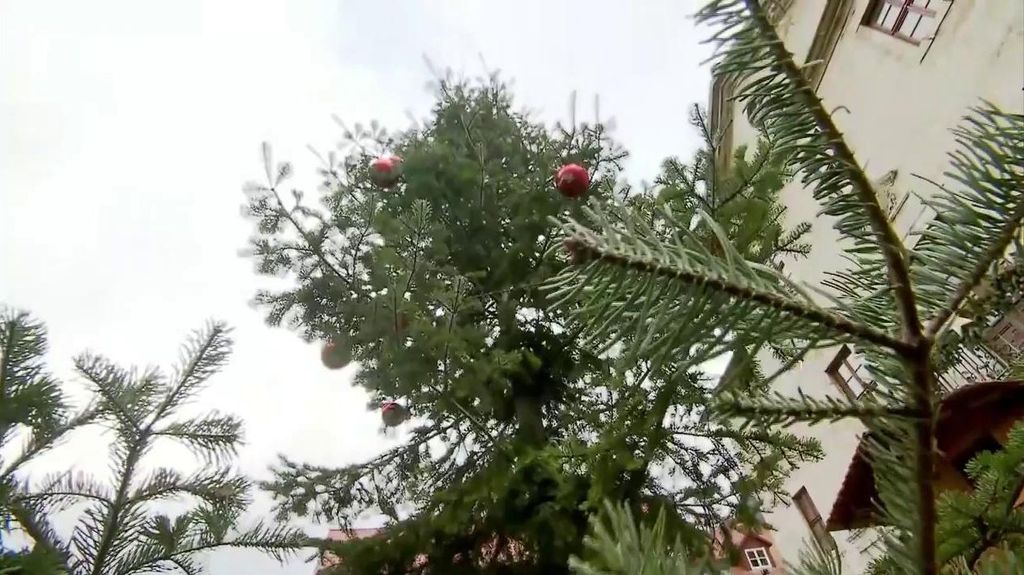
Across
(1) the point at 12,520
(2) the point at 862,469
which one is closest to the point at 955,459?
(2) the point at 862,469

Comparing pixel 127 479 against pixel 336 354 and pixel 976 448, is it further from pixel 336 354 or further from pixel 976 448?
pixel 976 448

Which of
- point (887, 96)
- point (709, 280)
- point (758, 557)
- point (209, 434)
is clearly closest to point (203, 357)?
point (209, 434)

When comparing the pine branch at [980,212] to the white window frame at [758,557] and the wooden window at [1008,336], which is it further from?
the white window frame at [758,557]

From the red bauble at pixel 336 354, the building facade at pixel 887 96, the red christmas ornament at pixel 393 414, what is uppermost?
the building facade at pixel 887 96

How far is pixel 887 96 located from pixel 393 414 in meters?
6.80

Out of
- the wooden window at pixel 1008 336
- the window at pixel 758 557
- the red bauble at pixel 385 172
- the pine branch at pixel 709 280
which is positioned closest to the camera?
the pine branch at pixel 709 280

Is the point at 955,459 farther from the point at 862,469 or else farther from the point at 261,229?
the point at 261,229

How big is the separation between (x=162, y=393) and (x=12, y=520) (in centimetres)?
47

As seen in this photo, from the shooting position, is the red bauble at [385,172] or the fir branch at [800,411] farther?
the red bauble at [385,172]

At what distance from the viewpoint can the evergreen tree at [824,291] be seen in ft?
2.32

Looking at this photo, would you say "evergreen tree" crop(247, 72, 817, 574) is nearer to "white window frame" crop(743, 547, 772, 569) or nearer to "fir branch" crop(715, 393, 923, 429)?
"fir branch" crop(715, 393, 923, 429)

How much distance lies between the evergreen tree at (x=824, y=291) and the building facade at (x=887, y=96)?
140 inches

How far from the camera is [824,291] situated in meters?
0.78

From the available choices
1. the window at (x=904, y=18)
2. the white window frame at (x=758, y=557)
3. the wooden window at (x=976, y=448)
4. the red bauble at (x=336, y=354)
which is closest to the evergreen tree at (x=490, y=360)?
the red bauble at (x=336, y=354)
